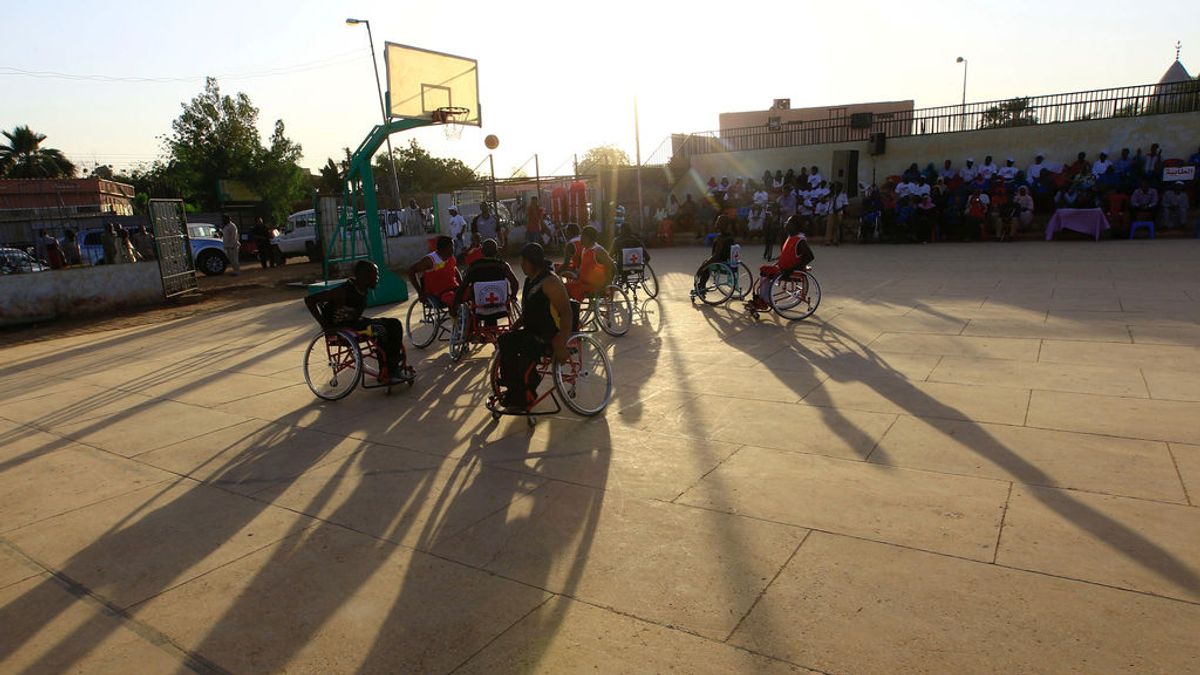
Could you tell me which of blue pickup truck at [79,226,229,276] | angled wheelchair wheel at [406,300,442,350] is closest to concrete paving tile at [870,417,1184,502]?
angled wheelchair wheel at [406,300,442,350]

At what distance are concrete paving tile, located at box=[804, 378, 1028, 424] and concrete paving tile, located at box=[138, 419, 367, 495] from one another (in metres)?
3.93

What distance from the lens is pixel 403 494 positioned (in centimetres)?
452

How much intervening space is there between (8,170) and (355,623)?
68.2 m

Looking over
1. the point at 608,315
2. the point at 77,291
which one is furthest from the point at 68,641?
the point at 77,291

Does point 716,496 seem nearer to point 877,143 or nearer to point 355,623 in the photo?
point 355,623

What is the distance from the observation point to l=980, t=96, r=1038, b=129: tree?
20.6 metres

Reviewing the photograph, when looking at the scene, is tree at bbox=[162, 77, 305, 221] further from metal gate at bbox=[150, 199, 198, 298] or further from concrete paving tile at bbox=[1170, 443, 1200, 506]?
concrete paving tile at bbox=[1170, 443, 1200, 506]

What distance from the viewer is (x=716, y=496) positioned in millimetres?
4184

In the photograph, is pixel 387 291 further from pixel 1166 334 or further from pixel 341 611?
pixel 1166 334

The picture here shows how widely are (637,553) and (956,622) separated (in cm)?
144

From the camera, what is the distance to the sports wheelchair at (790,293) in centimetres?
952

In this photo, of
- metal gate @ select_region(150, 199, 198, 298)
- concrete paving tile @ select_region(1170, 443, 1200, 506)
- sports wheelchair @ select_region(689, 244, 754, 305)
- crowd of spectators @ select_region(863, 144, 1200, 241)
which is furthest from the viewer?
crowd of spectators @ select_region(863, 144, 1200, 241)

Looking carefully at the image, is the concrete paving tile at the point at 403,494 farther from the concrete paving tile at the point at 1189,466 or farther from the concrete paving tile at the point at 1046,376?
the concrete paving tile at the point at 1046,376

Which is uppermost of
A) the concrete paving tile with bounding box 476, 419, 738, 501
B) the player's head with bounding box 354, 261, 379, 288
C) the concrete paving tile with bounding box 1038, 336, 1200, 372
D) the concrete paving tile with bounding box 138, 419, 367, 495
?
the player's head with bounding box 354, 261, 379, 288
